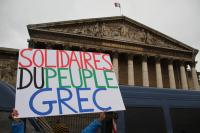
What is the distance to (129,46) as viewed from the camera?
26453mm

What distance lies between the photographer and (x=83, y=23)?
25.2 m

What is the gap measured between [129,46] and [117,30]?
2189mm

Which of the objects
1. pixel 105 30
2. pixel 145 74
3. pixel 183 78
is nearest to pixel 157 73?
pixel 145 74

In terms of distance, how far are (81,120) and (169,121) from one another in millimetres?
1743

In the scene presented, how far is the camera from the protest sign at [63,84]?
2.94 m

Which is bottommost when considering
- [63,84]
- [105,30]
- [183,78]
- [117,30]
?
[63,84]

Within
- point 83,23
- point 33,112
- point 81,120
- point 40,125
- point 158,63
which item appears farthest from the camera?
point 158,63

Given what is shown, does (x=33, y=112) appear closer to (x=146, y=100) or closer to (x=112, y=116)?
(x=112, y=116)

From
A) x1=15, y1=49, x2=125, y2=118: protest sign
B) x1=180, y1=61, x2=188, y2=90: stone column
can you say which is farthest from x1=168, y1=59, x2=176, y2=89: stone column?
x1=15, y1=49, x2=125, y2=118: protest sign

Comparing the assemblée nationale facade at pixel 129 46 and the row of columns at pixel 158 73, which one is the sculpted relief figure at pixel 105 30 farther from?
the row of columns at pixel 158 73

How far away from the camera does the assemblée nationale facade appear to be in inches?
942

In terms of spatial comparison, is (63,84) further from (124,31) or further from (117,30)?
(124,31)

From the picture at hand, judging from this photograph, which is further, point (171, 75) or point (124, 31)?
point (171, 75)

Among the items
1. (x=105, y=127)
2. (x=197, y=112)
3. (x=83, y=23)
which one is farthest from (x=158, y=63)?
(x=105, y=127)
